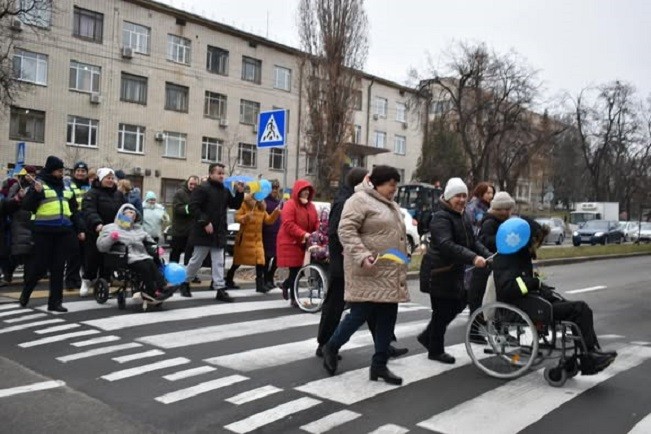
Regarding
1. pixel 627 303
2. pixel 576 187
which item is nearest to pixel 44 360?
pixel 627 303

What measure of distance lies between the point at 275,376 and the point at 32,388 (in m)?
1.98

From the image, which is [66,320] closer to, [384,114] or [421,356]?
[421,356]

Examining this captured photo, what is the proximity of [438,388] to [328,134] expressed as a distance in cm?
3300

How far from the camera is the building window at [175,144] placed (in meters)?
37.6

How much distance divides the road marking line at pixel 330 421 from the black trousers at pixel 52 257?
193 inches

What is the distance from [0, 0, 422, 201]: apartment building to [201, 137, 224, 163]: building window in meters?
0.07

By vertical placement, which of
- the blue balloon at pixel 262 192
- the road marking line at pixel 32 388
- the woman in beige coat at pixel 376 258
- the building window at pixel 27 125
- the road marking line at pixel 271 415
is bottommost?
the road marking line at pixel 32 388

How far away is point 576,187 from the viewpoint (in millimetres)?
79812

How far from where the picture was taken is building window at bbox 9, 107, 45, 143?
3095cm

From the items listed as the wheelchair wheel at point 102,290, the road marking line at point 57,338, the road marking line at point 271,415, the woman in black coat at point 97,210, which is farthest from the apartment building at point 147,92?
the road marking line at point 271,415

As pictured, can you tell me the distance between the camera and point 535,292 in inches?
221

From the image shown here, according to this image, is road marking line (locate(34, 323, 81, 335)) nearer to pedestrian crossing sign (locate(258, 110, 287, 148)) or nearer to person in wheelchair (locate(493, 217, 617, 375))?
person in wheelchair (locate(493, 217, 617, 375))

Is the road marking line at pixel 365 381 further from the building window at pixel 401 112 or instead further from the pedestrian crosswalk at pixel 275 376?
the building window at pixel 401 112

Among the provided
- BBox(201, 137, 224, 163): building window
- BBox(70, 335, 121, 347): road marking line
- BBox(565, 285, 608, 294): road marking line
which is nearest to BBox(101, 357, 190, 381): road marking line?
BBox(70, 335, 121, 347): road marking line
